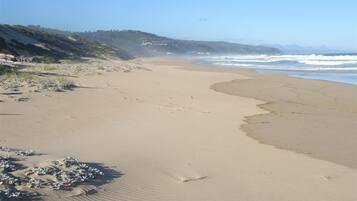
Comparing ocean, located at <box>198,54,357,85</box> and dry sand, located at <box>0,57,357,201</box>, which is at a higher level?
dry sand, located at <box>0,57,357,201</box>

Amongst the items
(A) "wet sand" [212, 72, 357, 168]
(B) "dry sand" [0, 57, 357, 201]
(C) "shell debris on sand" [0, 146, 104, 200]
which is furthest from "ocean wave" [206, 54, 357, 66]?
(C) "shell debris on sand" [0, 146, 104, 200]

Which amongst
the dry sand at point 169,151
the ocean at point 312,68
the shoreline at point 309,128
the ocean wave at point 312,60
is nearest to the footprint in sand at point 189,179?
the dry sand at point 169,151

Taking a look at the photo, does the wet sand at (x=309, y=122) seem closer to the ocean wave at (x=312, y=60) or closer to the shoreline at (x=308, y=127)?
the shoreline at (x=308, y=127)

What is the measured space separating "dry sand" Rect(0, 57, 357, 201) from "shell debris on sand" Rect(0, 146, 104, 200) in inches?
9.0

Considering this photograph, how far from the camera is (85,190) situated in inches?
193

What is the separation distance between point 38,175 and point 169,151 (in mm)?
2521

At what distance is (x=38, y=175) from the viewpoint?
494 cm

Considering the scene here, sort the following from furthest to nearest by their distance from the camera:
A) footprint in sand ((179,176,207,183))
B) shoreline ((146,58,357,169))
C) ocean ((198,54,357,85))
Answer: ocean ((198,54,357,85)) < shoreline ((146,58,357,169)) < footprint in sand ((179,176,207,183))

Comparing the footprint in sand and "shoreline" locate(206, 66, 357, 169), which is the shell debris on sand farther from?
"shoreline" locate(206, 66, 357, 169)

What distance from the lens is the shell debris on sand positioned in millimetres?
4551

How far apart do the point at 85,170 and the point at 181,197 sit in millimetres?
1152

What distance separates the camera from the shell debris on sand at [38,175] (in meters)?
4.55

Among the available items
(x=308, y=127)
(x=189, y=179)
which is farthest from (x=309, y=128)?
(x=189, y=179)

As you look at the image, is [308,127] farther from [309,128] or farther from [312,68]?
[312,68]
